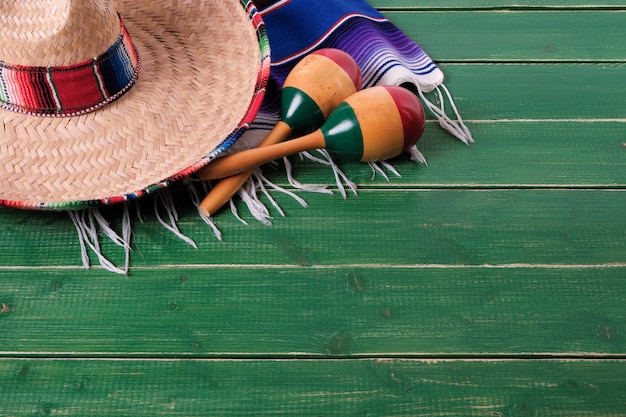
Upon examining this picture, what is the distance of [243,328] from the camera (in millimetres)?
864

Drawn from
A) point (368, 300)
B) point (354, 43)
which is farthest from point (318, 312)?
point (354, 43)

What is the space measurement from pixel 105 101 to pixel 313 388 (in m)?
0.44

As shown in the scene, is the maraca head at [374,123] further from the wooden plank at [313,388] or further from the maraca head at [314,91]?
the wooden plank at [313,388]

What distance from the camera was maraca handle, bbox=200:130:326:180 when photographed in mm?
960

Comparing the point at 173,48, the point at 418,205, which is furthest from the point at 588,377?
the point at 173,48

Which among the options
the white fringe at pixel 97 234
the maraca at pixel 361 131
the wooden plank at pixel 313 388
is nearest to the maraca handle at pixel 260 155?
the maraca at pixel 361 131

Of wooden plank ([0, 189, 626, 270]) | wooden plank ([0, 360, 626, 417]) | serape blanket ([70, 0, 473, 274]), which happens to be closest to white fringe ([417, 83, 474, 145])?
serape blanket ([70, 0, 473, 274])

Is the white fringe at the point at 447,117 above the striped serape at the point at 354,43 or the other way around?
the other way around

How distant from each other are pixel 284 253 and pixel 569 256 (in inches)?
14.2

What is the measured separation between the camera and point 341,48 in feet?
3.85

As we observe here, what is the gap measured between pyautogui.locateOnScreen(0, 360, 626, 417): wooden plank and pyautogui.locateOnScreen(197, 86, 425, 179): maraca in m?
0.28

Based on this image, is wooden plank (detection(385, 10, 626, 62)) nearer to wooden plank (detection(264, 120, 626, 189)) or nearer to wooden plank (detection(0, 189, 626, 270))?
wooden plank (detection(264, 120, 626, 189))

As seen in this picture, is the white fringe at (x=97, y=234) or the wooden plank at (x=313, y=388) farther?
the white fringe at (x=97, y=234)

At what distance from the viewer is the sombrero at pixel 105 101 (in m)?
0.88
